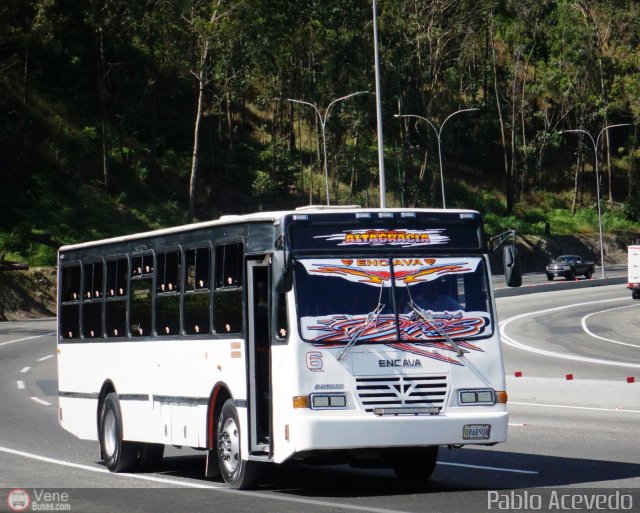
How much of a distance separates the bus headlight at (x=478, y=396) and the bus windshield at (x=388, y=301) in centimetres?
53

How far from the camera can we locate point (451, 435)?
480 inches

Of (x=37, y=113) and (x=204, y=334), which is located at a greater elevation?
(x=37, y=113)

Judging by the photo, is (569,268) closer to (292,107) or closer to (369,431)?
(292,107)

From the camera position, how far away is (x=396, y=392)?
12242 millimetres

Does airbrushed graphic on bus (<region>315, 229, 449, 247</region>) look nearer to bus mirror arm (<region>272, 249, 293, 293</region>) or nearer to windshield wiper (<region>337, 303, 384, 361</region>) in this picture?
bus mirror arm (<region>272, 249, 293, 293</region>)

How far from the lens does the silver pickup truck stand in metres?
77.9

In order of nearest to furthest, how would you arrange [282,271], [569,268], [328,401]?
[328,401], [282,271], [569,268]

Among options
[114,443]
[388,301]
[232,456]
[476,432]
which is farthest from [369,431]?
[114,443]

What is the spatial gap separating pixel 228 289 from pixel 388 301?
5.74 ft

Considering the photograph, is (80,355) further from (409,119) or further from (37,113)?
(409,119)

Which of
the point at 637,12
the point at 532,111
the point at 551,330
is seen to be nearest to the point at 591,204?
the point at 532,111

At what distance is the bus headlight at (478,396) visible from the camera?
12.4m

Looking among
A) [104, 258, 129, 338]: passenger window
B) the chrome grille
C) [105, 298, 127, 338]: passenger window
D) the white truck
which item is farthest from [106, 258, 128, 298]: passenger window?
the white truck

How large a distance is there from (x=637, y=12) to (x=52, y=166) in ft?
163
